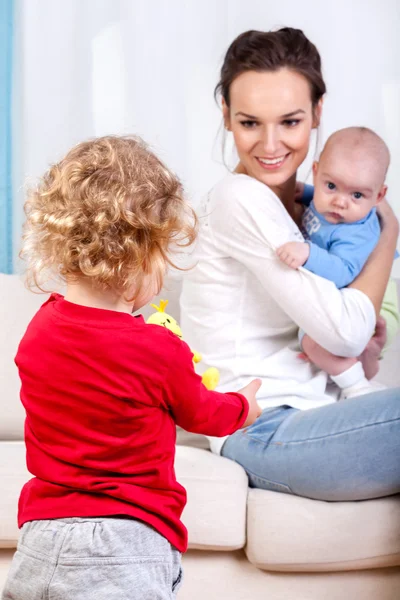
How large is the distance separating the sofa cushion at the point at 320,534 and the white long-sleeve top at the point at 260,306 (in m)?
0.24

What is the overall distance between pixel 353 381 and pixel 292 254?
336mm

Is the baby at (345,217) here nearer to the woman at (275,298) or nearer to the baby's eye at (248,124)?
the woman at (275,298)

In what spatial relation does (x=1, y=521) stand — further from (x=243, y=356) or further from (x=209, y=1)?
(x=209, y=1)

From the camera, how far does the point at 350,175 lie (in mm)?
1810

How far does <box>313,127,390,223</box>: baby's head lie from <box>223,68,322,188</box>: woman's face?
0.08 m

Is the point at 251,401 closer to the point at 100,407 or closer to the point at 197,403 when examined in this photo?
the point at 197,403

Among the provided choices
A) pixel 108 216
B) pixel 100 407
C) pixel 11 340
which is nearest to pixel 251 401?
pixel 100 407

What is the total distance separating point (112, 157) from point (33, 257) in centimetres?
19

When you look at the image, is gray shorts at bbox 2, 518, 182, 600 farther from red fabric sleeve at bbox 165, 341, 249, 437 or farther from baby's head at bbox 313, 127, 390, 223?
baby's head at bbox 313, 127, 390, 223

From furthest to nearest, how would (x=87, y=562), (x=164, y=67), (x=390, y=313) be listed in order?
(x=164, y=67) < (x=390, y=313) < (x=87, y=562)

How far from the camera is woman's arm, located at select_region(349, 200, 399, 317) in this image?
5.90 feet

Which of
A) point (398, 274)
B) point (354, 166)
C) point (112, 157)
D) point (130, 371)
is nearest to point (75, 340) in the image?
point (130, 371)

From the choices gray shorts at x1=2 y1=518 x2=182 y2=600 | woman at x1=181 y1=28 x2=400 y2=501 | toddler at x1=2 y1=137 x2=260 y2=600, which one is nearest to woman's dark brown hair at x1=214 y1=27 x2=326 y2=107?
woman at x1=181 y1=28 x2=400 y2=501

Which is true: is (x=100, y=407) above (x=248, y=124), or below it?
below
